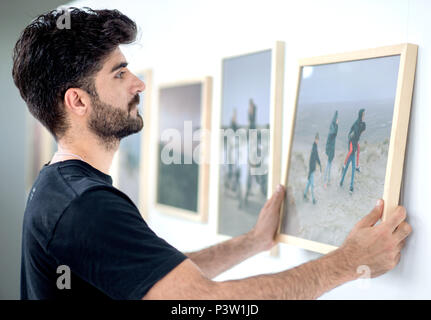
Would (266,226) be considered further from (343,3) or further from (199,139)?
(343,3)

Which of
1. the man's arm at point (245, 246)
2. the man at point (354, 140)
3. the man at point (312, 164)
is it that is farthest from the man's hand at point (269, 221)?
the man at point (354, 140)

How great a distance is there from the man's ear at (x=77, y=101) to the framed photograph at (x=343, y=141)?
58 cm

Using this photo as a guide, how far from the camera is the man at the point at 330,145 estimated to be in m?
1.21

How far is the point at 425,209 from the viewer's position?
1.05 m

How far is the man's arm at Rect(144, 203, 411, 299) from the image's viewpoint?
0.90 metres

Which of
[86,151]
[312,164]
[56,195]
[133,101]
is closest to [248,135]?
[312,164]

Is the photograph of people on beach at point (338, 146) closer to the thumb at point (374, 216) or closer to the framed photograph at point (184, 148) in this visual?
the thumb at point (374, 216)

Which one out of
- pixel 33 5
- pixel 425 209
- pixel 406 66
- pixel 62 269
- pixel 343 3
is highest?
pixel 33 5

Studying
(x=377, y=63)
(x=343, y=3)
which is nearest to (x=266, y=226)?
(x=377, y=63)

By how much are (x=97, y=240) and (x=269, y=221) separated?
1.99ft

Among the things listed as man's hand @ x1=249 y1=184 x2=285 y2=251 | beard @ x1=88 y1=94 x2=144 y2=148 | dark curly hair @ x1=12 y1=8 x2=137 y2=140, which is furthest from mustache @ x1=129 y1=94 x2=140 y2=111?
man's hand @ x1=249 y1=184 x2=285 y2=251

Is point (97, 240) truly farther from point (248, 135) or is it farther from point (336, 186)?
point (248, 135)

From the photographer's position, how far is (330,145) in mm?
1222

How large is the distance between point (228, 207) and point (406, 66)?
782mm
